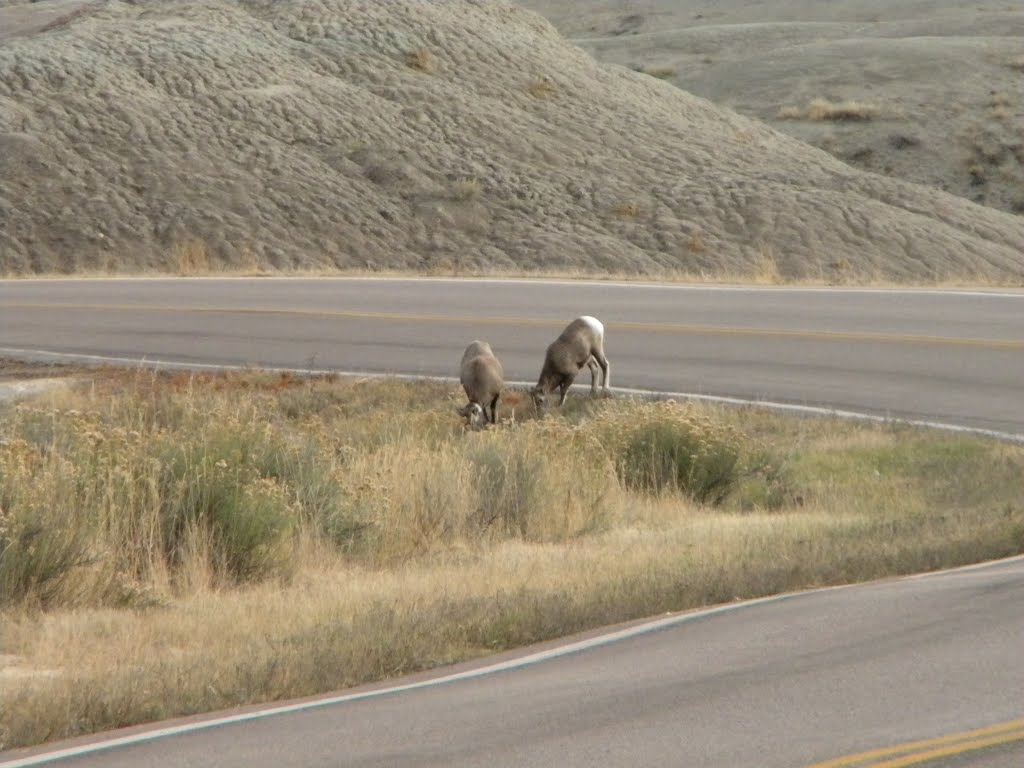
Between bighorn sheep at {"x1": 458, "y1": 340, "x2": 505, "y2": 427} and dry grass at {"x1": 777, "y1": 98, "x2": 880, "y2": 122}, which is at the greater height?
dry grass at {"x1": 777, "y1": 98, "x2": 880, "y2": 122}

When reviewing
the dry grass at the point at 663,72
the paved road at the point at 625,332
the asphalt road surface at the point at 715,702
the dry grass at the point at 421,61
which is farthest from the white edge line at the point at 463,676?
the dry grass at the point at 663,72

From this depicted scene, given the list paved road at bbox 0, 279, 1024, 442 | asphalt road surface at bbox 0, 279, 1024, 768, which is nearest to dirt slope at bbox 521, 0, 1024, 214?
paved road at bbox 0, 279, 1024, 442

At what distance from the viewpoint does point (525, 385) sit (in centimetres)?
1878

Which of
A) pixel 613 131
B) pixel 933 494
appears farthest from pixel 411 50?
pixel 933 494

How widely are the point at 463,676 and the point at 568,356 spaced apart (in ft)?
33.0

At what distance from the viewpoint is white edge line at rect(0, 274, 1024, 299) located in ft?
85.6

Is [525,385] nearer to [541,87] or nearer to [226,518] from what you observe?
[226,518]

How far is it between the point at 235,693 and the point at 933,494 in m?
7.26

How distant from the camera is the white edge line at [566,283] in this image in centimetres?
2608

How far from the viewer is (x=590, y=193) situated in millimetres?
43094

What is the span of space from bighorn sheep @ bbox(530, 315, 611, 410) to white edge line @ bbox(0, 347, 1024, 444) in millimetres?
756

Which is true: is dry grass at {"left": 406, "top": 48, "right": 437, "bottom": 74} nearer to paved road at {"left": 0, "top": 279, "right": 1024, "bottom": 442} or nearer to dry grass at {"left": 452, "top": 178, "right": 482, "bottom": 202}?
dry grass at {"left": 452, "top": 178, "right": 482, "bottom": 202}

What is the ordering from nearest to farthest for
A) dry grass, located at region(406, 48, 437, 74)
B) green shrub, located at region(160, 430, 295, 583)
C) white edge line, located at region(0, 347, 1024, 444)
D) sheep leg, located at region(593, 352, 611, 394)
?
green shrub, located at region(160, 430, 295, 583), white edge line, located at region(0, 347, 1024, 444), sheep leg, located at region(593, 352, 611, 394), dry grass, located at region(406, 48, 437, 74)

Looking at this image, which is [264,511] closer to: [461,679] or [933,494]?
[461,679]
